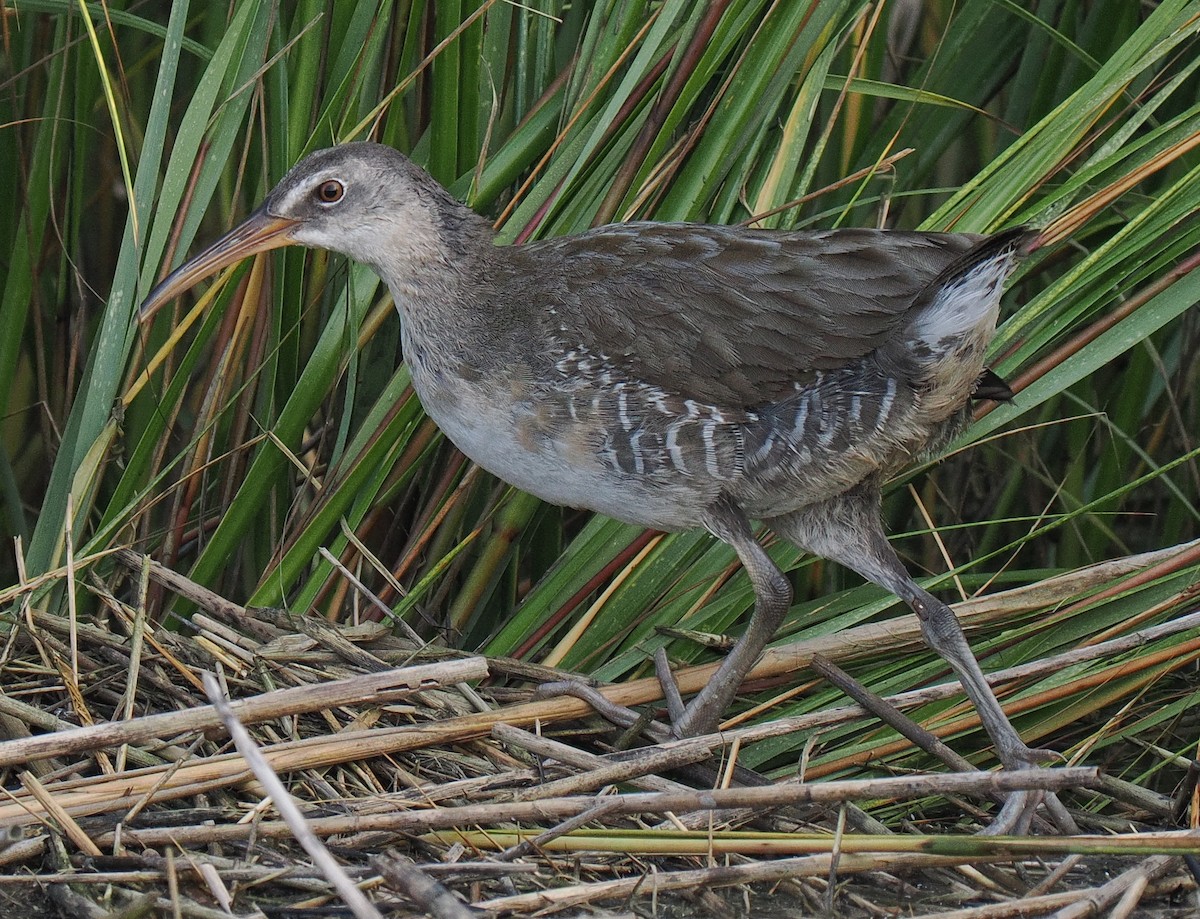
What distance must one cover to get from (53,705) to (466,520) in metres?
1.15

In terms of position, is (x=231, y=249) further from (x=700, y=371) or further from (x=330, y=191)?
(x=700, y=371)

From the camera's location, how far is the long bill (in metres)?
3.02

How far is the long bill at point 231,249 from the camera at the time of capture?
119 inches

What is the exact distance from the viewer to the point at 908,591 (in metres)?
3.12

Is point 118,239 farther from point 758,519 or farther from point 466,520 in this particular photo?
point 758,519

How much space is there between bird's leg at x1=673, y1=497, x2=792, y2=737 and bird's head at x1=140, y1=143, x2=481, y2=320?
0.84 m

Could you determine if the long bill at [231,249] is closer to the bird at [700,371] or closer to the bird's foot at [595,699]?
the bird at [700,371]

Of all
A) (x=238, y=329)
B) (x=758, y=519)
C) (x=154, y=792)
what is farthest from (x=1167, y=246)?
(x=154, y=792)

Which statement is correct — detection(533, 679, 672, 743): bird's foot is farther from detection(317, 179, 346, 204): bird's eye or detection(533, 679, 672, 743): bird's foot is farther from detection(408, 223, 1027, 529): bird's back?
detection(317, 179, 346, 204): bird's eye

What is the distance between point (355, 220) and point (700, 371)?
0.81 metres

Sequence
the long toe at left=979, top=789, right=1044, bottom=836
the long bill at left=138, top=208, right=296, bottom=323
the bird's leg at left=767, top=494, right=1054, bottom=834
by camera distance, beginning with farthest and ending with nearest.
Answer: the long bill at left=138, top=208, right=296, bottom=323 < the bird's leg at left=767, top=494, right=1054, bottom=834 < the long toe at left=979, top=789, right=1044, bottom=836

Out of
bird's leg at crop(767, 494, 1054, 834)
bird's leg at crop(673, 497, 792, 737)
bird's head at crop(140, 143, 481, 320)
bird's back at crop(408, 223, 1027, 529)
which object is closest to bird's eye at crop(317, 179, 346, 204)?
bird's head at crop(140, 143, 481, 320)

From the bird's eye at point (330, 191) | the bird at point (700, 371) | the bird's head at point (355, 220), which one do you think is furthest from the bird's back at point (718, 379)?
the bird's eye at point (330, 191)

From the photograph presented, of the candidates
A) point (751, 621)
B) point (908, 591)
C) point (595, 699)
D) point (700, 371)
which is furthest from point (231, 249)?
point (908, 591)
